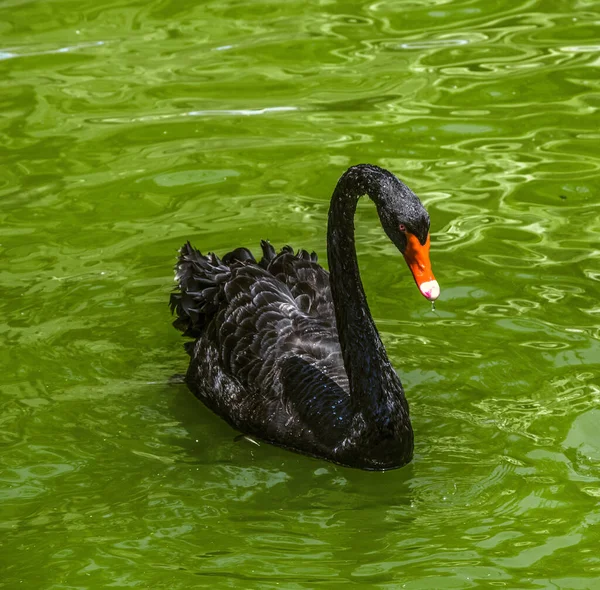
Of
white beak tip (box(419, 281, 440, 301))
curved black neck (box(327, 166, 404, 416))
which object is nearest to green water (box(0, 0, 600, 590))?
curved black neck (box(327, 166, 404, 416))

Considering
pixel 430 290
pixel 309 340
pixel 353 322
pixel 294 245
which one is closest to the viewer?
pixel 430 290

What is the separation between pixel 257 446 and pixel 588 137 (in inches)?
168

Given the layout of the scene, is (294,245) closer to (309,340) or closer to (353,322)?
(309,340)

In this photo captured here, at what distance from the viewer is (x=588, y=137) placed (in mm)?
8891

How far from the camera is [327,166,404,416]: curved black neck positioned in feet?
17.3

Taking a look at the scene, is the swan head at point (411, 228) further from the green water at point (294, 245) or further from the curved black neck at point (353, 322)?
the green water at point (294, 245)

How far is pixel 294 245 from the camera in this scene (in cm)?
753

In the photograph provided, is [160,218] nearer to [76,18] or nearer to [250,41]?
[250,41]

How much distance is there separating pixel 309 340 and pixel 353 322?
51 centimetres

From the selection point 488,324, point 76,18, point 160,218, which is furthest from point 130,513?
point 76,18

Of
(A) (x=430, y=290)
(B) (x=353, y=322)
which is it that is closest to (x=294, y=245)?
(B) (x=353, y=322)

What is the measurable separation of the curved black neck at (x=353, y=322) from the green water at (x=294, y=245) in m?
0.35

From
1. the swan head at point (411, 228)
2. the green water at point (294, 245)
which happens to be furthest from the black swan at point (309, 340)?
the green water at point (294, 245)

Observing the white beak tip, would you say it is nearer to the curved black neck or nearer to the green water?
the curved black neck
